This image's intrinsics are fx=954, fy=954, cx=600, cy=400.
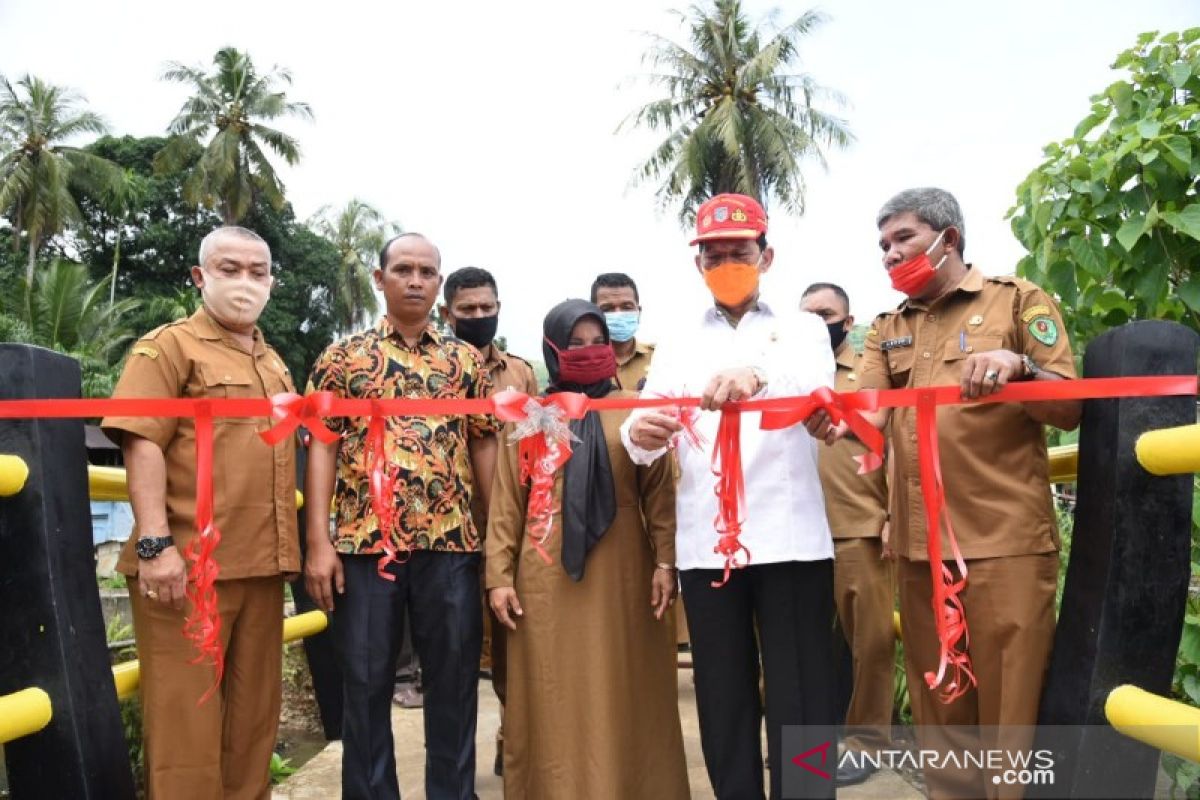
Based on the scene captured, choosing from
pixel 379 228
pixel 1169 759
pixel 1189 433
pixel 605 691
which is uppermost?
pixel 379 228

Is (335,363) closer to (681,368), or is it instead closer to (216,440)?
(216,440)

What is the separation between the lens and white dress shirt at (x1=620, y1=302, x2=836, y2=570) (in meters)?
2.70

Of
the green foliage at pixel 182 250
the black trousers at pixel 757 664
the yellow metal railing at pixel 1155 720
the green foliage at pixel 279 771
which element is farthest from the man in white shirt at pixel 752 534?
the green foliage at pixel 182 250

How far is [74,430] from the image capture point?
92.0 inches

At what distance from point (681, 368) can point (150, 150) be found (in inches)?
1331

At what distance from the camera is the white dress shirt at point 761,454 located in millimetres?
2699

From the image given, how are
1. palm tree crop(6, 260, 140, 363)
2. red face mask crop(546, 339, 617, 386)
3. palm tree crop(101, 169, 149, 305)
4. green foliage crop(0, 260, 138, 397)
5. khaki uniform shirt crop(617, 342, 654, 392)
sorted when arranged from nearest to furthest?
red face mask crop(546, 339, 617, 386) < khaki uniform shirt crop(617, 342, 654, 392) < green foliage crop(0, 260, 138, 397) < palm tree crop(6, 260, 140, 363) < palm tree crop(101, 169, 149, 305)

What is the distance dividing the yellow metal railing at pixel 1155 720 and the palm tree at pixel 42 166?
102ft

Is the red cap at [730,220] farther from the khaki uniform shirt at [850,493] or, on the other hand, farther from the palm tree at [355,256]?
the palm tree at [355,256]

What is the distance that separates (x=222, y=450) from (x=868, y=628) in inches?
99.7

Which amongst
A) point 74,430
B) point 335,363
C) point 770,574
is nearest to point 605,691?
point 770,574

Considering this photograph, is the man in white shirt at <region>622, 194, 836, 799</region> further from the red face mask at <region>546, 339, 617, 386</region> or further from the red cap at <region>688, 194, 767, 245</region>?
the red face mask at <region>546, 339, 617, 386</region>

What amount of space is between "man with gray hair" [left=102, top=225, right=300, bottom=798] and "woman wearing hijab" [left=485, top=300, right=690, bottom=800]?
73cm

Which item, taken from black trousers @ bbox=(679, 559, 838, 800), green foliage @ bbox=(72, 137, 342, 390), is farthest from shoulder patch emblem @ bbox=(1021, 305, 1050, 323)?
green foliage @ bbox=(72, 137, 342, 390)
